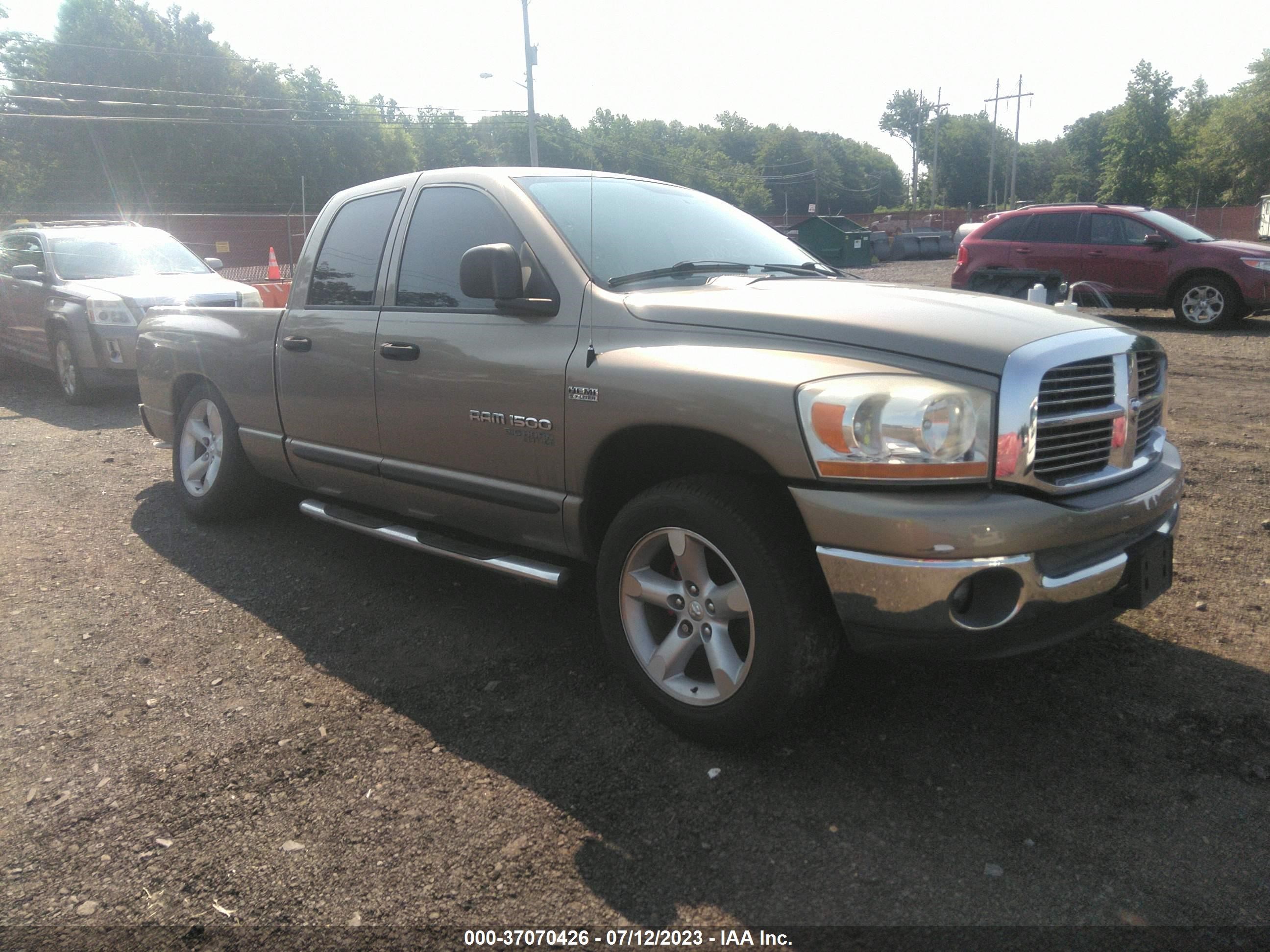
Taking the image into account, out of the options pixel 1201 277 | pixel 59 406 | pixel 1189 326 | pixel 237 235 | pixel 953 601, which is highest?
pixel 237 235

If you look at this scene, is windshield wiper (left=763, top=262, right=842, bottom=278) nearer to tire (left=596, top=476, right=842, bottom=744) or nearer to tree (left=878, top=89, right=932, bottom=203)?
tire (left=596, top=476, right=842, bottom=744)

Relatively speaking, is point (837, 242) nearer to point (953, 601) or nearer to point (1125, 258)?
point (1125, 258)

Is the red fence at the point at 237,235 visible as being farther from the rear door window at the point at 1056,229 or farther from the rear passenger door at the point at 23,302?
the rear door window at the point at 1056,229

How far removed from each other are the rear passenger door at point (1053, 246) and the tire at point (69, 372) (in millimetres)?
11837

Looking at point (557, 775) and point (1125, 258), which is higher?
point (1125, 258)

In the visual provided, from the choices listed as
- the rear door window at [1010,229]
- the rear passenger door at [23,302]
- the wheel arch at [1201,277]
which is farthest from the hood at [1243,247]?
the rear passenger door at [23,302]

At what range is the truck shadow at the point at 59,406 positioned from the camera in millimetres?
9062

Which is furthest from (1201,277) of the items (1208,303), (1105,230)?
(1105,230)

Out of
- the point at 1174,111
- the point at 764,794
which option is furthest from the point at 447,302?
the point at 1174,111

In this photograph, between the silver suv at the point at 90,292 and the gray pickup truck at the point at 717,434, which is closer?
the gray pickup truck at the point at 717,434

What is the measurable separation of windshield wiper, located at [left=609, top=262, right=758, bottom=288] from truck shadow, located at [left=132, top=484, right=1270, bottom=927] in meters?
1.44

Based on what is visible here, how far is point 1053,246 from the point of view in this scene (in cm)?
1360

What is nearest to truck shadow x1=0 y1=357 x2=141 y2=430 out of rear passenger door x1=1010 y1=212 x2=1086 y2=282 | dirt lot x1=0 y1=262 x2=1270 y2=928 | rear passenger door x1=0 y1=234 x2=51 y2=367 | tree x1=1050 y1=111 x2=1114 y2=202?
rear passenger door x1=0 y1=234 x2=51 y2=367

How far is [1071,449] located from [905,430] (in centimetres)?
56
